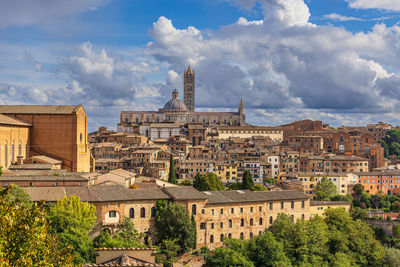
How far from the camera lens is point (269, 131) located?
94250 mm

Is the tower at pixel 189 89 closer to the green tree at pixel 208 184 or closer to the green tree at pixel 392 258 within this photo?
the green tree at pixel 208 184

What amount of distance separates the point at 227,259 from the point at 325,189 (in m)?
27.0

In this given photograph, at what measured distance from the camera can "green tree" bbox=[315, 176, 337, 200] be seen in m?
47.8

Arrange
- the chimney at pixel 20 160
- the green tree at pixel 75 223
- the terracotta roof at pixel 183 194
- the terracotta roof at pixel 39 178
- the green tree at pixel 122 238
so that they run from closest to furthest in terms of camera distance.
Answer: the green tree at pixel 75 223 < the green tree at pixel 122 238 < the terracotta roof at pixel 183 194 < the terracotta roof at pixel 39 178 < the chimney at pixel 20 160

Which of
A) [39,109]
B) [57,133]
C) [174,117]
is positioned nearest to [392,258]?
[57,133]

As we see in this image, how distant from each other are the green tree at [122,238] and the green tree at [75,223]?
71cm

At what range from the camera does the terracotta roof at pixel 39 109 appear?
4500cm

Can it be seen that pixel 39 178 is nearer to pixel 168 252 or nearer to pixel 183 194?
pixel 183 194

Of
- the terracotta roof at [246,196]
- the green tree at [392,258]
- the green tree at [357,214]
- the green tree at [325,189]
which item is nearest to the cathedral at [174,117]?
the green tree at [325,189]

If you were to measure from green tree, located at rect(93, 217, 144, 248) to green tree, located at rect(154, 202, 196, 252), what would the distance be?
1222mm

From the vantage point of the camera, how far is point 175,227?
26969mm

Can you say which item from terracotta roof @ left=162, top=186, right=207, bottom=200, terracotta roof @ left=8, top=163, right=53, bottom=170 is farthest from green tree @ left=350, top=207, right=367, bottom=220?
terracotta roof @ left=8, top=163, right=53, bottom=170

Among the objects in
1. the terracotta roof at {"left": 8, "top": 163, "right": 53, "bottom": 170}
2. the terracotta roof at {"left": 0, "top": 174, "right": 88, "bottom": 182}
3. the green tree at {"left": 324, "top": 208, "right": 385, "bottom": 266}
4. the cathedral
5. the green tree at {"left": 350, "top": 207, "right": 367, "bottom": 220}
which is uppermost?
the cathedral

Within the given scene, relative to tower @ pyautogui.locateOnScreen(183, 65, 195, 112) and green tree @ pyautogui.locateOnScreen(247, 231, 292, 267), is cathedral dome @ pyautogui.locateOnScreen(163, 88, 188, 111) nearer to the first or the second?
tower @ pyautogui.locateOnScreen(183, 65, 195, 112)
